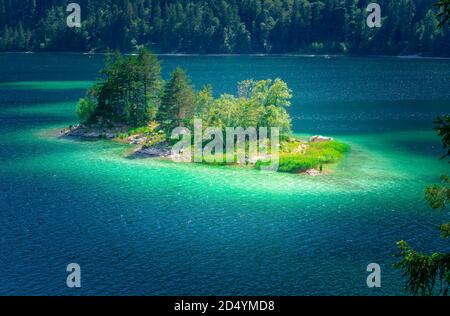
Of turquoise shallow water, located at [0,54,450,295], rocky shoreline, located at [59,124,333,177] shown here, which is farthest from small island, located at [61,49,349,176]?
turquoise shallow water, located at [0,54,450,295]

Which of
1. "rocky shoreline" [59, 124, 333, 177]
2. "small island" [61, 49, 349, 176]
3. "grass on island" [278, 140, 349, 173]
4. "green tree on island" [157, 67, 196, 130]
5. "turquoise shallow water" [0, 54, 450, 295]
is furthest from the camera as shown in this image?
"green tree on island" [157, 67, 196, 130]

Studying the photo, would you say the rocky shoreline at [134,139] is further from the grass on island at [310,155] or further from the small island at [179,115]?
the grass on island at [310,155]

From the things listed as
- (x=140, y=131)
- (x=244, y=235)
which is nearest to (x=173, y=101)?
(x=140, y=131)

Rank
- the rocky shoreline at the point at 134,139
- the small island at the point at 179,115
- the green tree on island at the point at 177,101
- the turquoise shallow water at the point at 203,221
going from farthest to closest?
the green tree on island at the point at 177,101
the rocky shoreline at the point at 134,139
the small island at the point at 179,115
the turquoise shallow water at the point at 203,221

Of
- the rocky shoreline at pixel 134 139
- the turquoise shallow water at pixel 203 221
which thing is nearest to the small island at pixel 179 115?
the rocky shoreline at pixel 134 139

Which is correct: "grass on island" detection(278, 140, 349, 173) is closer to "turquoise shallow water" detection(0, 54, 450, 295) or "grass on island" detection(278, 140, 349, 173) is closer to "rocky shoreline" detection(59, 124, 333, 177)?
"rocky shoreline" detection(59, 124, 333, 177)

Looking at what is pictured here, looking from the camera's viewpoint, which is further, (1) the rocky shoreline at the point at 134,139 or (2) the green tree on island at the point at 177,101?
(2) the green tree on island at the point at 177,101

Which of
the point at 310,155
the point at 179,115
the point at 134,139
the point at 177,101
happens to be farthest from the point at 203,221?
the point at 134,139
